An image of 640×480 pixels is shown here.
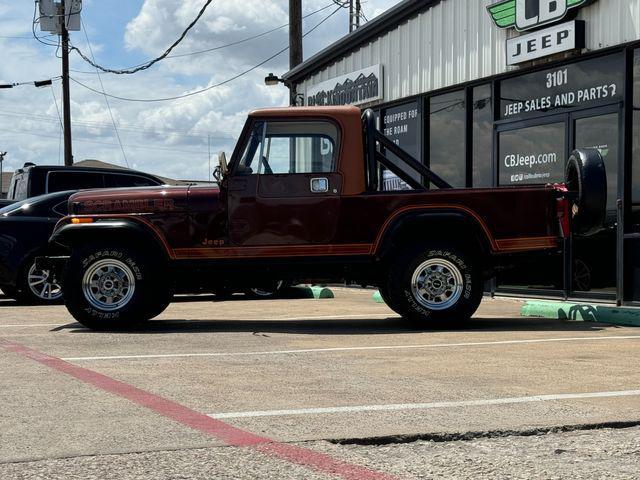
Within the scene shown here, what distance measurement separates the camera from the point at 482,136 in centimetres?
1525

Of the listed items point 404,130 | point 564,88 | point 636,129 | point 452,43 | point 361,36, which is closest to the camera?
point 636,129

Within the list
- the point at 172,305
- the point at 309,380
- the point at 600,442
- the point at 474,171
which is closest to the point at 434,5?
the point at 474,171

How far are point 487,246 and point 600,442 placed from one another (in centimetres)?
513

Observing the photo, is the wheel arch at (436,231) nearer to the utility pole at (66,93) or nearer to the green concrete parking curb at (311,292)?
the green concrete parking curb at (311,292)

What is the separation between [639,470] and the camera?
4.14 metres

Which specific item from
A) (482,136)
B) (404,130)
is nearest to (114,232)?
(482,136)

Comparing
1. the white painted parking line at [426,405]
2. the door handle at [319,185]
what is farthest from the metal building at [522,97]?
the white painted parking line at [426,405]

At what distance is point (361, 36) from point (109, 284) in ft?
33.4

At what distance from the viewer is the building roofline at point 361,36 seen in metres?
16.6

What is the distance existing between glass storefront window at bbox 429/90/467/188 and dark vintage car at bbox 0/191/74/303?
643 centimetres

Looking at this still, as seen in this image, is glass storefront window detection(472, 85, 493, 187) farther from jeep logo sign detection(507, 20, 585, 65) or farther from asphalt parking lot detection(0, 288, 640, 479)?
asphalt parking lot detection(0, 288, 640, 479)

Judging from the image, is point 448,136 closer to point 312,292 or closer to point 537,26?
point 537,26

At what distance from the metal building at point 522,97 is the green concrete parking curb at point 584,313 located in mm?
1192

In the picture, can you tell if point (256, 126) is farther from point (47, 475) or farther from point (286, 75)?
point (286, 75)
